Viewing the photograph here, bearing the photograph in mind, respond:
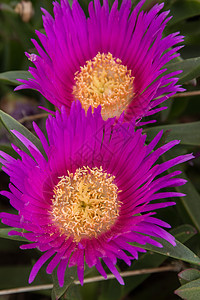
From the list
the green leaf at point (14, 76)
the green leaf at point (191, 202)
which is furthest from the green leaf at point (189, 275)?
the green leaf at point (14, 76)

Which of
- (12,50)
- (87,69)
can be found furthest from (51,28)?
(12,50)

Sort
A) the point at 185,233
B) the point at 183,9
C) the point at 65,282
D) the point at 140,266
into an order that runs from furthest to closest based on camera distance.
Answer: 1. the point at 183,9
2. the point at 140,266
3. the point at 185,233
4. the point at 65,282

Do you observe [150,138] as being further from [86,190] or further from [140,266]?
[140,266]

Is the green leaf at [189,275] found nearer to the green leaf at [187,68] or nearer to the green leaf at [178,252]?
the green leaf at [178,252]

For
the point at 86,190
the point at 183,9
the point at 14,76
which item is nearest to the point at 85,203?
the point at 86,190

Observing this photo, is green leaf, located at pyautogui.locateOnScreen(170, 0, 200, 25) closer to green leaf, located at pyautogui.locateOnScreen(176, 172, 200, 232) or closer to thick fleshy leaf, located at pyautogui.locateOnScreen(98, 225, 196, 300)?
green leaf, located at pyautogui.locateOnScreen(176, 172, 200, 232)
